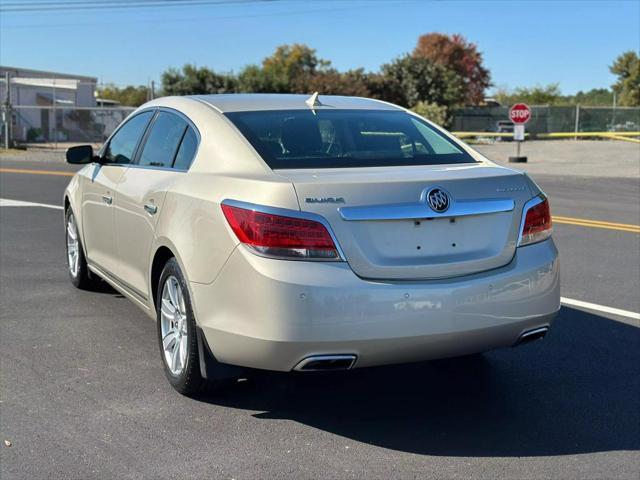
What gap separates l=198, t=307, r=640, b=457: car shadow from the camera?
3.98 m

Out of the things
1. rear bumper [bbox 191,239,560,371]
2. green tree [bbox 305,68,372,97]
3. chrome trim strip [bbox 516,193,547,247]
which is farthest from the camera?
green tree [bbox 305,68,372,97]

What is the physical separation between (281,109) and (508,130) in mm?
49348

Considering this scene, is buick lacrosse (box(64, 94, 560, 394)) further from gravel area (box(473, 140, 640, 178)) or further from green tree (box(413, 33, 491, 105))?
green tree (box(413, 33, 491, 105))

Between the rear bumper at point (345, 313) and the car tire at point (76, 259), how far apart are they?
9.98ft

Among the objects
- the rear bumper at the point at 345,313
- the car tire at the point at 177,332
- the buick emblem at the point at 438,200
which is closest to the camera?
the rear bumper at the point at 345,313

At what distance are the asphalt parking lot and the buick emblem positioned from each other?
45.2 inches

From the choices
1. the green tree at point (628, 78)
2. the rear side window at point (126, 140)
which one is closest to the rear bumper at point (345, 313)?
the rear side window at point (126, 140)

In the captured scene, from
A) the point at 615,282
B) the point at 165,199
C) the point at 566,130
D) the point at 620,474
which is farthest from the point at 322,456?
the point at 566,130

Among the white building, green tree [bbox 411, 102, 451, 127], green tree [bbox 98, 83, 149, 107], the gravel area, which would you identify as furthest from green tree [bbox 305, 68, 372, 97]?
green tree [bbox 98, 83, 149, 107]

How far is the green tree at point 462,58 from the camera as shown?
3573 inches

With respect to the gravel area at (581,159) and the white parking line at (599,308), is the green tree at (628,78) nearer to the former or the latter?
the gravel area at (581,159)

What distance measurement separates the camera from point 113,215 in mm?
5570

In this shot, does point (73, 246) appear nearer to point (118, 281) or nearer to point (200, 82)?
point (118, 281)

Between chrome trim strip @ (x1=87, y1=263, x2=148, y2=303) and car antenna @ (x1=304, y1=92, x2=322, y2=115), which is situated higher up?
car antenna @ (x1=304, y1=92, x2=322, y2=115)
